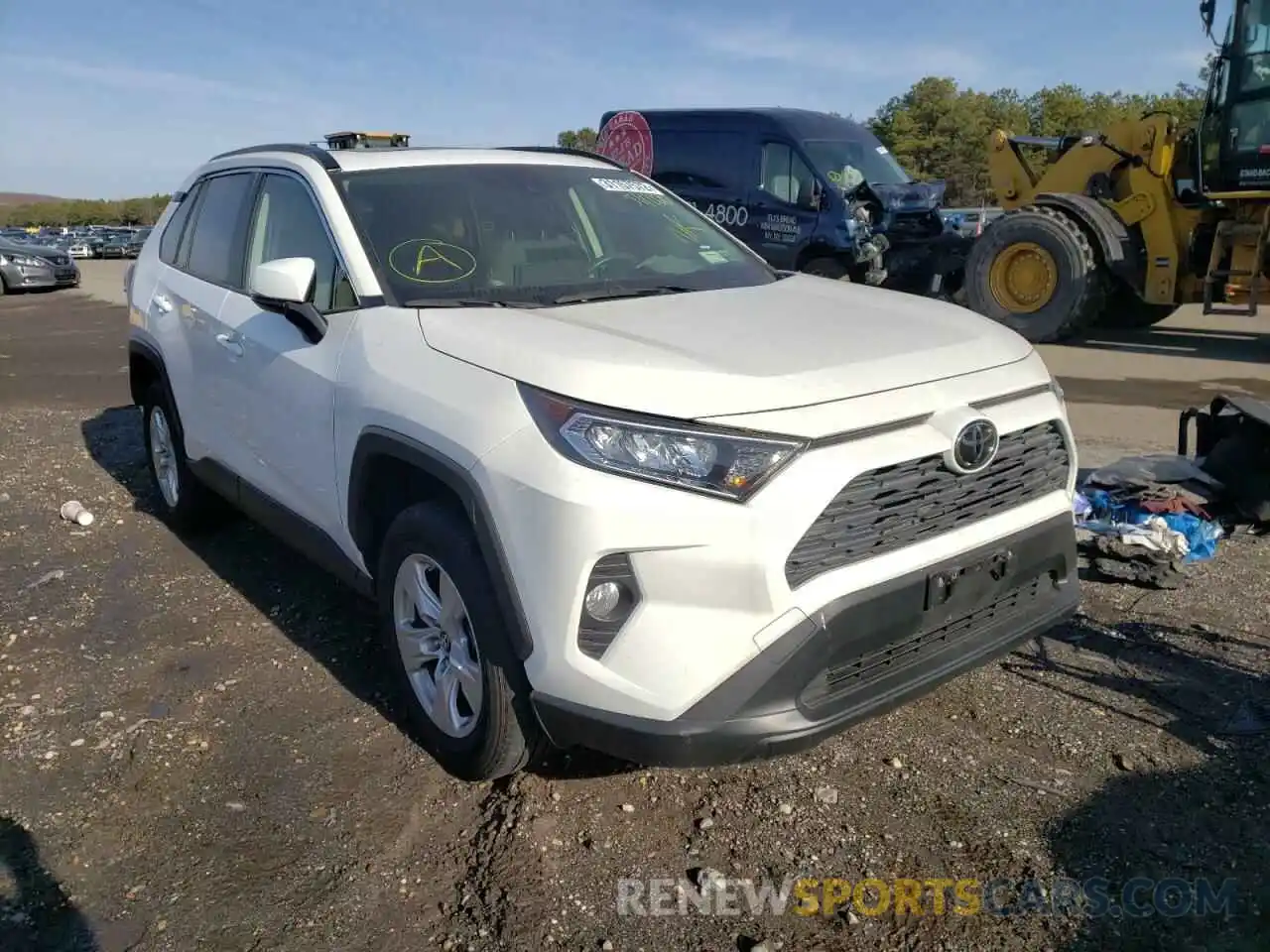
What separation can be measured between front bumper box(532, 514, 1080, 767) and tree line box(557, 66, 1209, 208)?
39.5m

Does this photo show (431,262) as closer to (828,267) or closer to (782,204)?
(828,267)

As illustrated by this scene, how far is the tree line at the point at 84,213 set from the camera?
86.4 m

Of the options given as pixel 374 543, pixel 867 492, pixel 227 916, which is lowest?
pixel 227 916

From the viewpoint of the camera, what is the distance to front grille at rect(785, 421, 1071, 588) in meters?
2.48

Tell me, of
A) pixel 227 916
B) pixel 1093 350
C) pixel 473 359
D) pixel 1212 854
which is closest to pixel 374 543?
pixel 473 359

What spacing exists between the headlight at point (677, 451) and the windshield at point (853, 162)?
999 cm

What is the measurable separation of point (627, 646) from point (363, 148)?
262 centimetres

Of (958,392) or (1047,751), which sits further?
(1047,751)

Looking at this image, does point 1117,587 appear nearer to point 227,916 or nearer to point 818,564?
point 818,564

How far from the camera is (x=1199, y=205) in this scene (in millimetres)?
10750

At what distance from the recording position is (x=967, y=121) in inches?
1930

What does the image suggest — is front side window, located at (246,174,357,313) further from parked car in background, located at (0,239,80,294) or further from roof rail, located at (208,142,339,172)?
parked car in background, located at (0,239,80,294)

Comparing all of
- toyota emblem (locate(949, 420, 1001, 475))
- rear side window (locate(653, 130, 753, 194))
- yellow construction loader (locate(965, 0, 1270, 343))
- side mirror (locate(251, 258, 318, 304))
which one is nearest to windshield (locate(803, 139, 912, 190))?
rear side window (locate(653, 130, 753, 194))

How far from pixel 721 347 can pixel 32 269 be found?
76.0 feet
